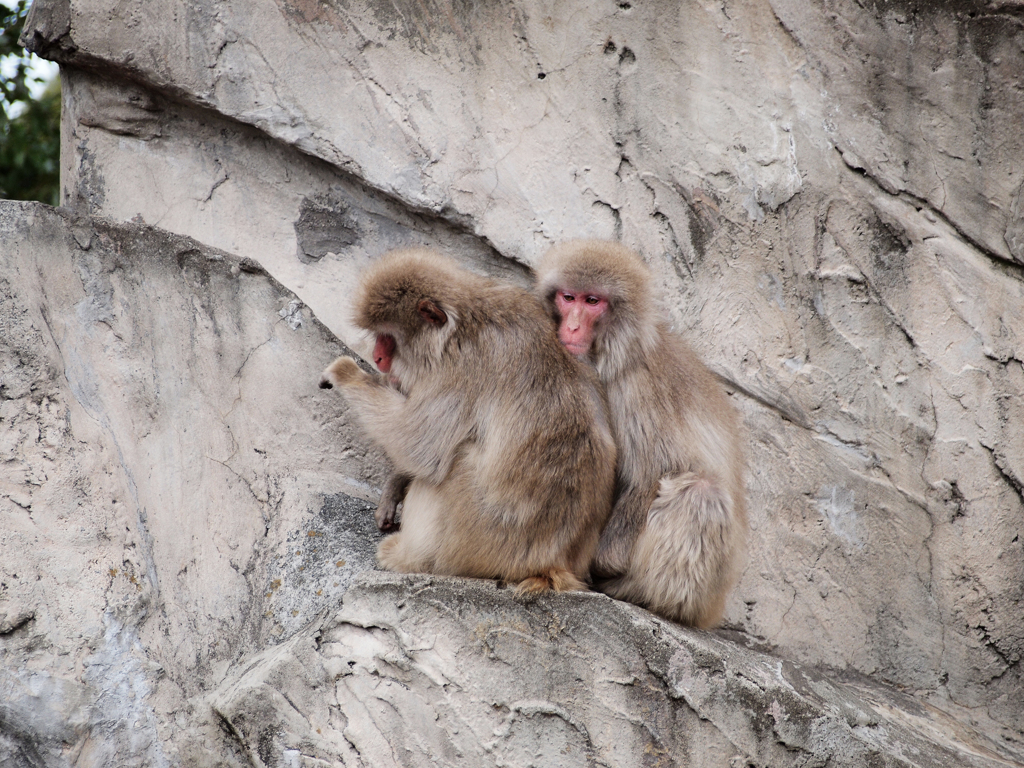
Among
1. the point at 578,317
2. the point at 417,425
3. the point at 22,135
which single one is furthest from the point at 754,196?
the point at 22,135

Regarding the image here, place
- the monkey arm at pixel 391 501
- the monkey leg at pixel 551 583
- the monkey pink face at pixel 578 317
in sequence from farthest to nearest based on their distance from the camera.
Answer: the monkey arm at pixel 391 501 → the monkey pink face at pixel 578 317 → the monkey leg at pixel 551 583

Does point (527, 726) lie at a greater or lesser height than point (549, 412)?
lesser

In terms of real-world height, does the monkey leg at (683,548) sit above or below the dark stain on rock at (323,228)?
below

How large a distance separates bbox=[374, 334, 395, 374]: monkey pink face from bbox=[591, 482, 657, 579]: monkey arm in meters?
0.88

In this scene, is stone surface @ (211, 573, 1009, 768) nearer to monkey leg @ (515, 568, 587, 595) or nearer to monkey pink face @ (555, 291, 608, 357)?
monkey leg @ (515, 568, 587, 595)

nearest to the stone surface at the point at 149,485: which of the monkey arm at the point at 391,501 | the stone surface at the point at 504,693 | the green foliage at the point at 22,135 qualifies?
the monkey arm at the point at 391,501

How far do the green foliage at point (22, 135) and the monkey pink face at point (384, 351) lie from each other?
3293 mm

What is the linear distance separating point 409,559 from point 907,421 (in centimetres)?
216

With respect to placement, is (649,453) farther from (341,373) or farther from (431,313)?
(341,373)

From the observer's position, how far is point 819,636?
4.04 metres

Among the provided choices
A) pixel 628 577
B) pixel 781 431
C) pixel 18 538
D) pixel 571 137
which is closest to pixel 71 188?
pixel 18 538

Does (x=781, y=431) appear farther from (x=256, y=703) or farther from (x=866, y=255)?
(x=256, y=703)

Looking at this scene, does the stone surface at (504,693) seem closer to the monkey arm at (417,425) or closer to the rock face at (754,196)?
the monkey arm at (417,425)

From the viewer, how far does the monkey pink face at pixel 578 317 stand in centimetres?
321
